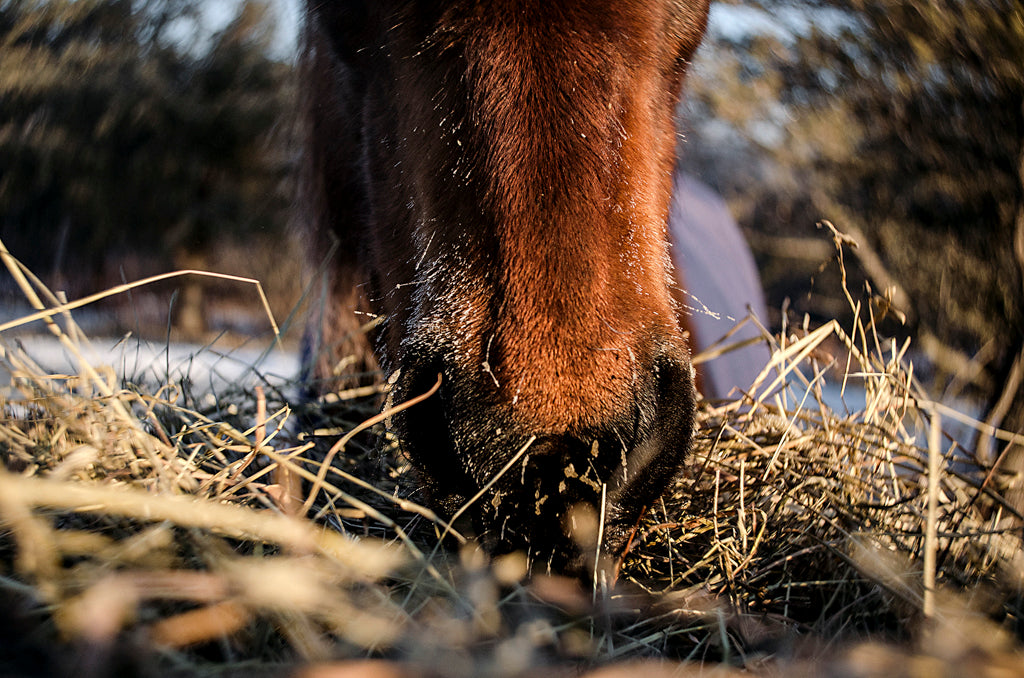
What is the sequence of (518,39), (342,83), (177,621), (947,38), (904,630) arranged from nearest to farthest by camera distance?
(177,621)
(904,630)
(518,39)
(342,83)
(947,38)

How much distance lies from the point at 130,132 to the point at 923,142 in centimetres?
461

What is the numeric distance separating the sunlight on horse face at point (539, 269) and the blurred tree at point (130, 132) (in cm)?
149

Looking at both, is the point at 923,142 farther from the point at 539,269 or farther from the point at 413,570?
the point at 413,570

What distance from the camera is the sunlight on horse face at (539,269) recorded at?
79 cm

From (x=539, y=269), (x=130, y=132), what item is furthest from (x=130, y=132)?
(x=539, y=269)

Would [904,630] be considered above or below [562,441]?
below

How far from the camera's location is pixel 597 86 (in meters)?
0.92

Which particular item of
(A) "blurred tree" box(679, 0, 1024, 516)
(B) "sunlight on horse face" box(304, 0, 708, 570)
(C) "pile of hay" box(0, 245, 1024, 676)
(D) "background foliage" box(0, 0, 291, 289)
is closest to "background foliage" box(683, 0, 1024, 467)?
(A) "blurred tree" box(679, 0, 1024, 516)

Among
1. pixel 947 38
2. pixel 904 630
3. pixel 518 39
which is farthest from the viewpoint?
pixel 947 38

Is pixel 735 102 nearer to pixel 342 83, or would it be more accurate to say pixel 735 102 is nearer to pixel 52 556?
pixel 342 83

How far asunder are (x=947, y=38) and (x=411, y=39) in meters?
1.83

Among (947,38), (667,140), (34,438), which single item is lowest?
(34,438)

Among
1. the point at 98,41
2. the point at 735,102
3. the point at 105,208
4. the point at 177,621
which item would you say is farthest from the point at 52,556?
the point at 105,208

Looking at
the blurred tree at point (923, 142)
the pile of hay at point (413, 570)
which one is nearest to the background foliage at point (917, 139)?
the blurred tree at point (923, 142)
